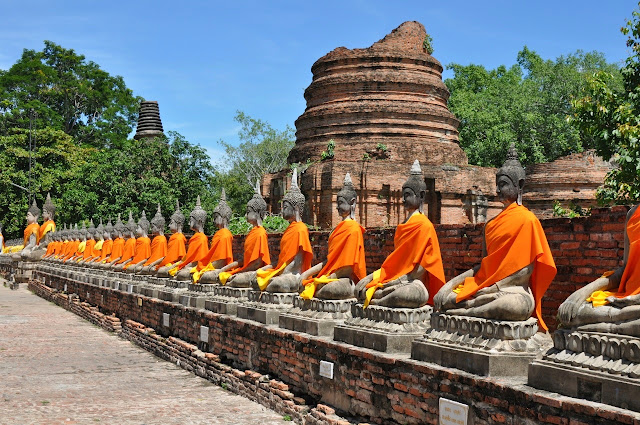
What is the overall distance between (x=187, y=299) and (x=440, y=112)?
11.7 m

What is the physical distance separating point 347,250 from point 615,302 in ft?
11.2

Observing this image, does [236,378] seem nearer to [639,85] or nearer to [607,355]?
[607,355]

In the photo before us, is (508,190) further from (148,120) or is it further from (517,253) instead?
(148,120)

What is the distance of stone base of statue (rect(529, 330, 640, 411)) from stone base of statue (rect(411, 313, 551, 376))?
0.30 metres

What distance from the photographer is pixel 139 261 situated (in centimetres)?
1580

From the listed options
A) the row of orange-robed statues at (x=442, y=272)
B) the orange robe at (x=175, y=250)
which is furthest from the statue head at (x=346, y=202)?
the orange robe at (x=175, y=250)

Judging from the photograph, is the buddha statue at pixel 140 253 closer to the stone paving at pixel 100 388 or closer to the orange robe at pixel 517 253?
the stone paving at pixel 100 388

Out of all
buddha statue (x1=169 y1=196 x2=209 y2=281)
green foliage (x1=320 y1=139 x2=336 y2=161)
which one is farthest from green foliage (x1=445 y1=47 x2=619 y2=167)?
buddha statue (x1=169 y1=196 x2=209 y2=281)

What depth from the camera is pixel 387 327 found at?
20.0ft

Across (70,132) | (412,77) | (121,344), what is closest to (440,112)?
(412,77)

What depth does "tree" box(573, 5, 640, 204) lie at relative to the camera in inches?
384

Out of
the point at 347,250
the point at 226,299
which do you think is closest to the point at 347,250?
the point at 347,250

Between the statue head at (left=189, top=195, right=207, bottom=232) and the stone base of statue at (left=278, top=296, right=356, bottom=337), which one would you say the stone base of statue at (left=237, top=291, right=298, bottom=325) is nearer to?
the stone base of statue at (left=278, top=296, right=356, bottom=337)

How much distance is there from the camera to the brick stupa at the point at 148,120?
4703cm
